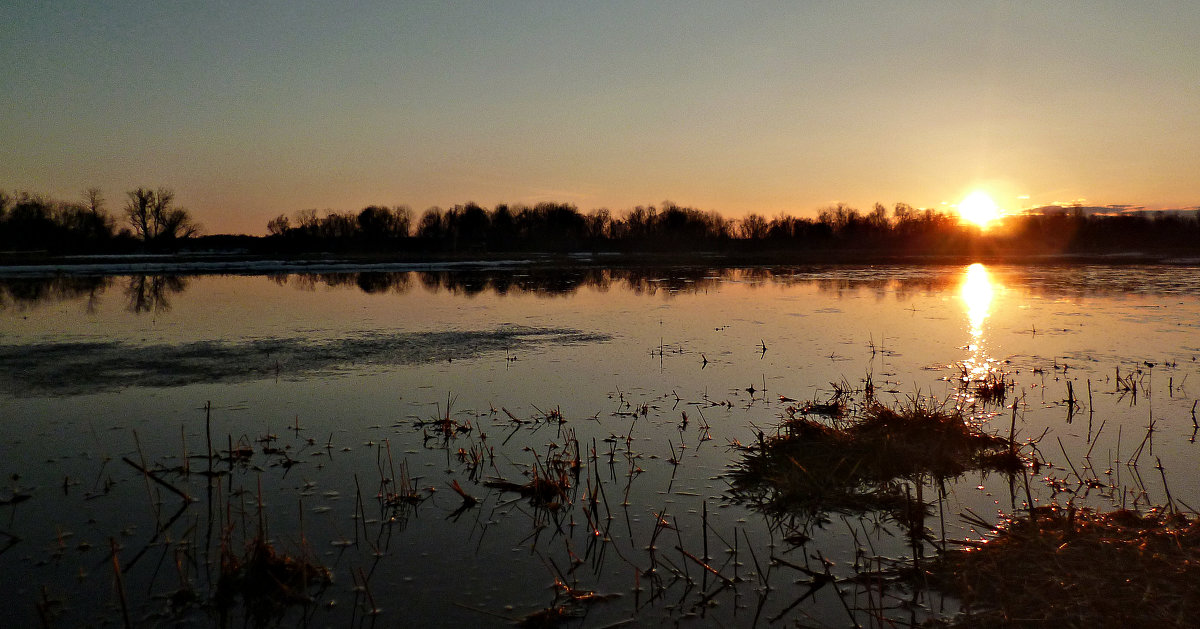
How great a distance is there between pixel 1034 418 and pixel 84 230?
403 ft

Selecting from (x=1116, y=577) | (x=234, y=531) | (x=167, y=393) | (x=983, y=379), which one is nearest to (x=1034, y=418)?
(x=983, y=379)

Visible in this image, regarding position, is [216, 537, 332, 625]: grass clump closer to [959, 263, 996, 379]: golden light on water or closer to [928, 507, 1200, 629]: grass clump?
[928, 507, 1200, 629]: grass clump

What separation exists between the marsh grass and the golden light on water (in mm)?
4258

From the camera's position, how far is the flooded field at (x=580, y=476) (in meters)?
4.90

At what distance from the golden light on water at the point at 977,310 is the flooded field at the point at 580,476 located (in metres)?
0.19

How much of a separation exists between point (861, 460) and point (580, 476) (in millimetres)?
2846

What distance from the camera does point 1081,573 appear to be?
4836 mm

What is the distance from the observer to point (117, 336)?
1667cm

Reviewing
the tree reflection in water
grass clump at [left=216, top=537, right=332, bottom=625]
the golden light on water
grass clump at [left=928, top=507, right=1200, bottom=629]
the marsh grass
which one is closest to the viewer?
grass clump at [left=928, top=507, right=1200, bottom=629]

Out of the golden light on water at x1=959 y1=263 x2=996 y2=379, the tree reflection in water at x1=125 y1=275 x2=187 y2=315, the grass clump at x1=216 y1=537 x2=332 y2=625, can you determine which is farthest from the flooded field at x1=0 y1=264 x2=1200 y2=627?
the tree reflection in water at x1=125 y1=275 x2=187 y2=315

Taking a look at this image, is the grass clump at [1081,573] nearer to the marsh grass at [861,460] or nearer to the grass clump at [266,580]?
the marsh grass at [861,460]

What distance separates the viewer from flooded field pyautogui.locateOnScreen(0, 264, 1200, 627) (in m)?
4.90

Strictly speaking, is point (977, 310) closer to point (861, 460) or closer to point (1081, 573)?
point (861, 460)

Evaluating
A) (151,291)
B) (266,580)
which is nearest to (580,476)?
(266,580)
